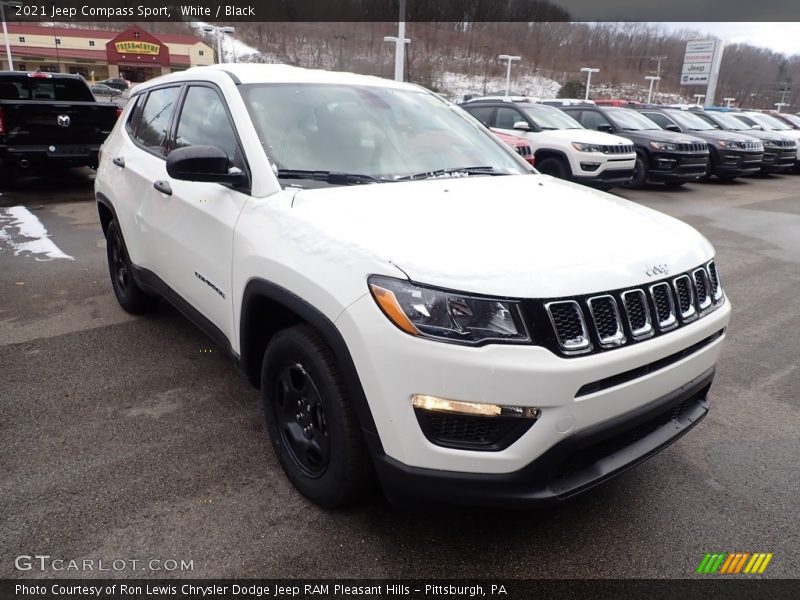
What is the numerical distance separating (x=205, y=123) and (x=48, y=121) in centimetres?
740

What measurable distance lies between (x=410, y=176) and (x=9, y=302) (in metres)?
3.89

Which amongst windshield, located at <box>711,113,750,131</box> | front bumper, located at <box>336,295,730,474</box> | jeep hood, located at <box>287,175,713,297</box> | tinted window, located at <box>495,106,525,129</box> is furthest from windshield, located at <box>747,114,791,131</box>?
front bumper, located at <box>336,295,730,474</box>

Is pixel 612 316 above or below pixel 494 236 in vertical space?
below

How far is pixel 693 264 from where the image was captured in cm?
237

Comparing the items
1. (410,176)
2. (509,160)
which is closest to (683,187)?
(509,160)

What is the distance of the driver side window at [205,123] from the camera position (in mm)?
2938

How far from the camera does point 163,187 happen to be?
338 cm

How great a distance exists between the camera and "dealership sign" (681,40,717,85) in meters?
44.5

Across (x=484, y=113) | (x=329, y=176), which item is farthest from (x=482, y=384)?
(x=484, y=113)

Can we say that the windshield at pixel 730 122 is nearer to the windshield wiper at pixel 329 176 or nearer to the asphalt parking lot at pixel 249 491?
the asphalt parking lot at pixel 249 491

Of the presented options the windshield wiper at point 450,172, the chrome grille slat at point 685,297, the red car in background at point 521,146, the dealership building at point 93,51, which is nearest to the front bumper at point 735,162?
the red car in background at point 521,146

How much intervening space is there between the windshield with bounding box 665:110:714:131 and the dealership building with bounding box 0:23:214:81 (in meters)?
66.2

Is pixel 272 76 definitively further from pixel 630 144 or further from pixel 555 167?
pixel 630 144

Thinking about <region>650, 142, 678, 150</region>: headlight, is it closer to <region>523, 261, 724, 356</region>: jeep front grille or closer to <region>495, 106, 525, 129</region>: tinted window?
<region>495, 106, 525, 129</region>: tinted window
